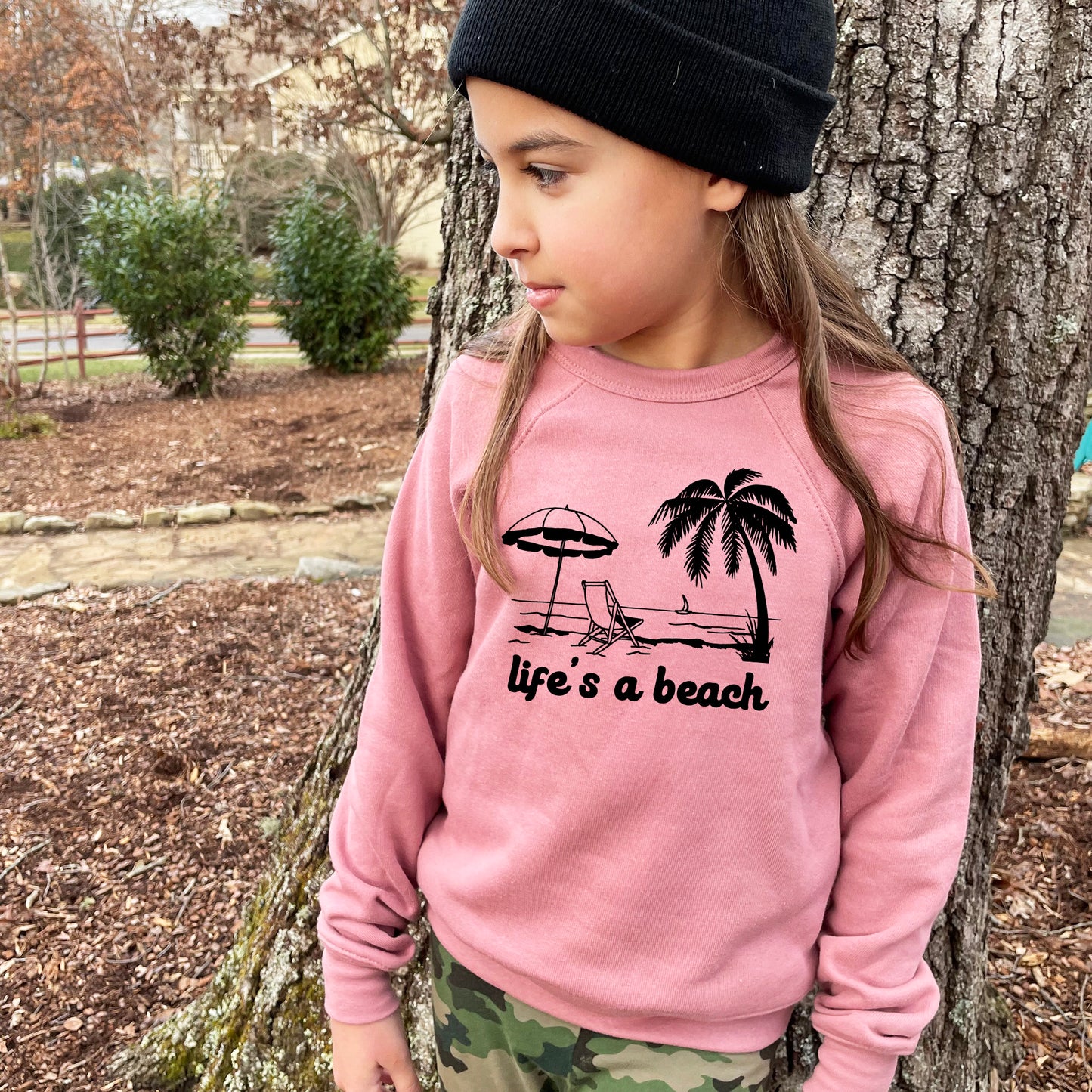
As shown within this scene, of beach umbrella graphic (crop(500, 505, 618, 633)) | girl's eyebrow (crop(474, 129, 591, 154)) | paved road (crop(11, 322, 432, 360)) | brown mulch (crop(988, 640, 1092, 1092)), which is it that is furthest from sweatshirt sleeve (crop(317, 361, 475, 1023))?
paved road (crop(11, 322, 432, 360))

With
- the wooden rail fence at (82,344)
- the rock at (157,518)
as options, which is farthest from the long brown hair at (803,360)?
the wooden rail fence at (82,344)

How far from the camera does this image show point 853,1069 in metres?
1.28

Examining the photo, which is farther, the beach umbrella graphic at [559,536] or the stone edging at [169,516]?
the stone edging at [169,516]

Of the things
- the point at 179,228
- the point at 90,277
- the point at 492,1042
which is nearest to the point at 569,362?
the point at 492,1042

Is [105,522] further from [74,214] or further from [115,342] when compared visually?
[74,214]

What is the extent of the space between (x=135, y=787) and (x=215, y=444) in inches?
213

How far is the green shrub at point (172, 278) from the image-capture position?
31.5 feet

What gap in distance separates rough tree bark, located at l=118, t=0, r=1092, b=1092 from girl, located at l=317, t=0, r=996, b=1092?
0.24 m

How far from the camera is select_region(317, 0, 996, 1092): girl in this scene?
45.9 inches

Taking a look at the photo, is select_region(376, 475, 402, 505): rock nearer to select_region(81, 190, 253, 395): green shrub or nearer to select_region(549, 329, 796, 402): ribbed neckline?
select_region(81, 190, 253, 395): green shrub

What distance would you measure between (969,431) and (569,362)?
68 centimetres

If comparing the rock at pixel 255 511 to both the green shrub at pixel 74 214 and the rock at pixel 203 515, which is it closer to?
the rock at pixel 203 515

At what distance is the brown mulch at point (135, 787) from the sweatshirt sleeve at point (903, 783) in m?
1.66

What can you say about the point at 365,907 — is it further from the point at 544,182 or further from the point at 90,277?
the point at 90,277
